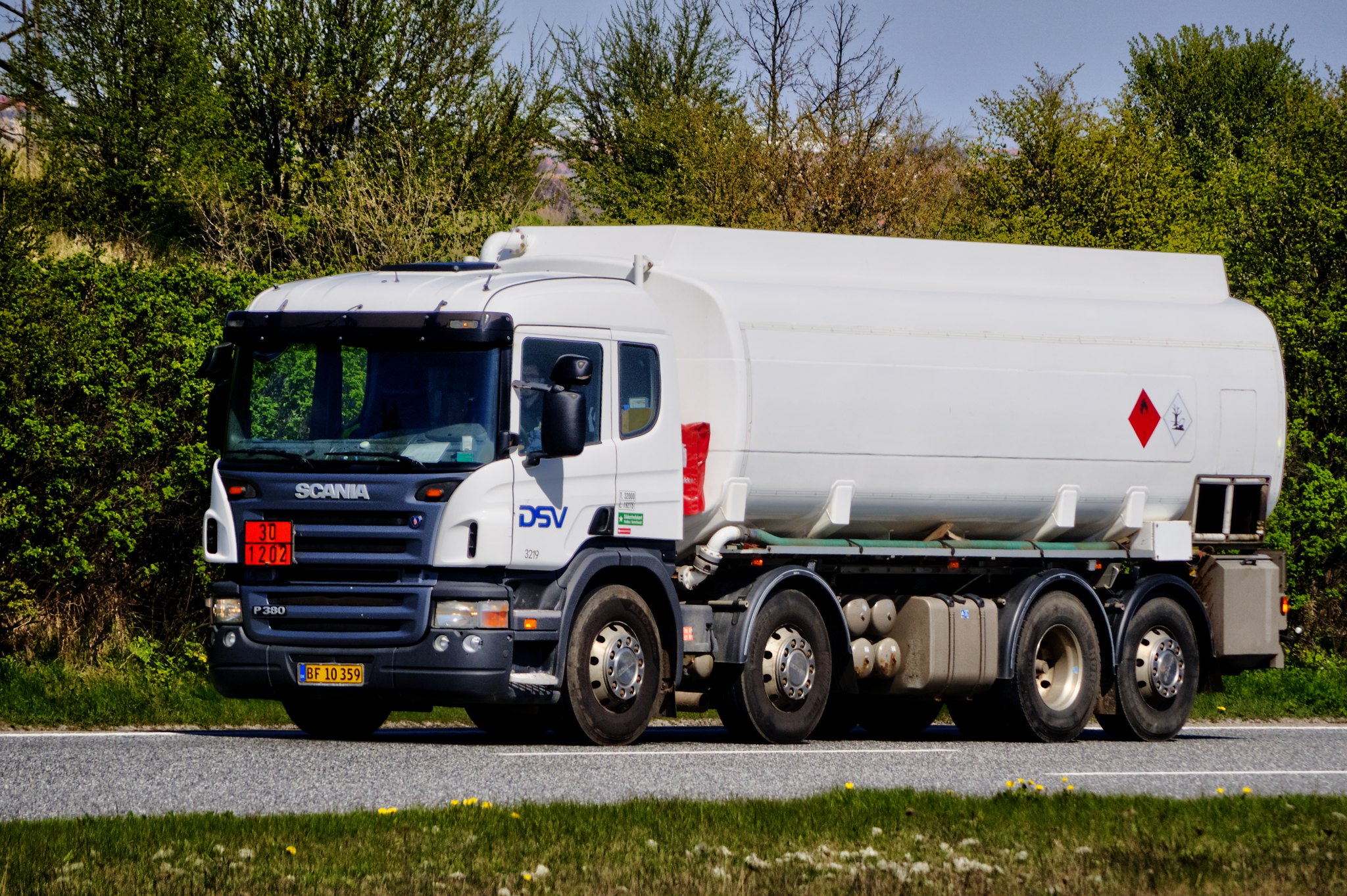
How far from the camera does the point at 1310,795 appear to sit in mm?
11070

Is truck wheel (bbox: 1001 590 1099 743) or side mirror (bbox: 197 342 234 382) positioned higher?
side mirror (bbox: 197 342 234 382)

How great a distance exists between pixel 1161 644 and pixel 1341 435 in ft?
30.0

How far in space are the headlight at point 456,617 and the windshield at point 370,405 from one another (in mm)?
909

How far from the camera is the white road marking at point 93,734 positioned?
13.7m

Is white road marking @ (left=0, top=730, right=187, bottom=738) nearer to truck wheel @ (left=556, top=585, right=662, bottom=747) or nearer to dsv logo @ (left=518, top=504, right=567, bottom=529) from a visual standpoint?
truck wheel @ (left=556, top=585, right=662, bottom=747)

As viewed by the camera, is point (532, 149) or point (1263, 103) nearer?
point (532, 149)

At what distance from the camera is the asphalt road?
10.2m

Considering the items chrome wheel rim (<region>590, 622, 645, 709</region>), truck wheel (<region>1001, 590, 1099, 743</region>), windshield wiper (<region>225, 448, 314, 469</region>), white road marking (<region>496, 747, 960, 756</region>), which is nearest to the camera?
white road marking (<region>496, 747, 960, 756</region>)

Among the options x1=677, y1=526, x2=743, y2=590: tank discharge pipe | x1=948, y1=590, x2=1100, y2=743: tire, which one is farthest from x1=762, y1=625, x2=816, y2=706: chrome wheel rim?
x1=948, y1=590, x2=1100, y2=743: tire

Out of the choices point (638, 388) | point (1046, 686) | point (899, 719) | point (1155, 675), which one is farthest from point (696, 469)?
point (1155, 675)

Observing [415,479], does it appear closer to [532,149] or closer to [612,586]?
[612,586]

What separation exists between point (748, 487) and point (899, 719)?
4275 mm

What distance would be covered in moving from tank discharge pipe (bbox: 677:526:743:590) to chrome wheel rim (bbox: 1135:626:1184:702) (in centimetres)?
490

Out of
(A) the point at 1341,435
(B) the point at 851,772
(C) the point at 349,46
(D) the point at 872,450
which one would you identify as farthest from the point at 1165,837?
(C) the point at 349,46
